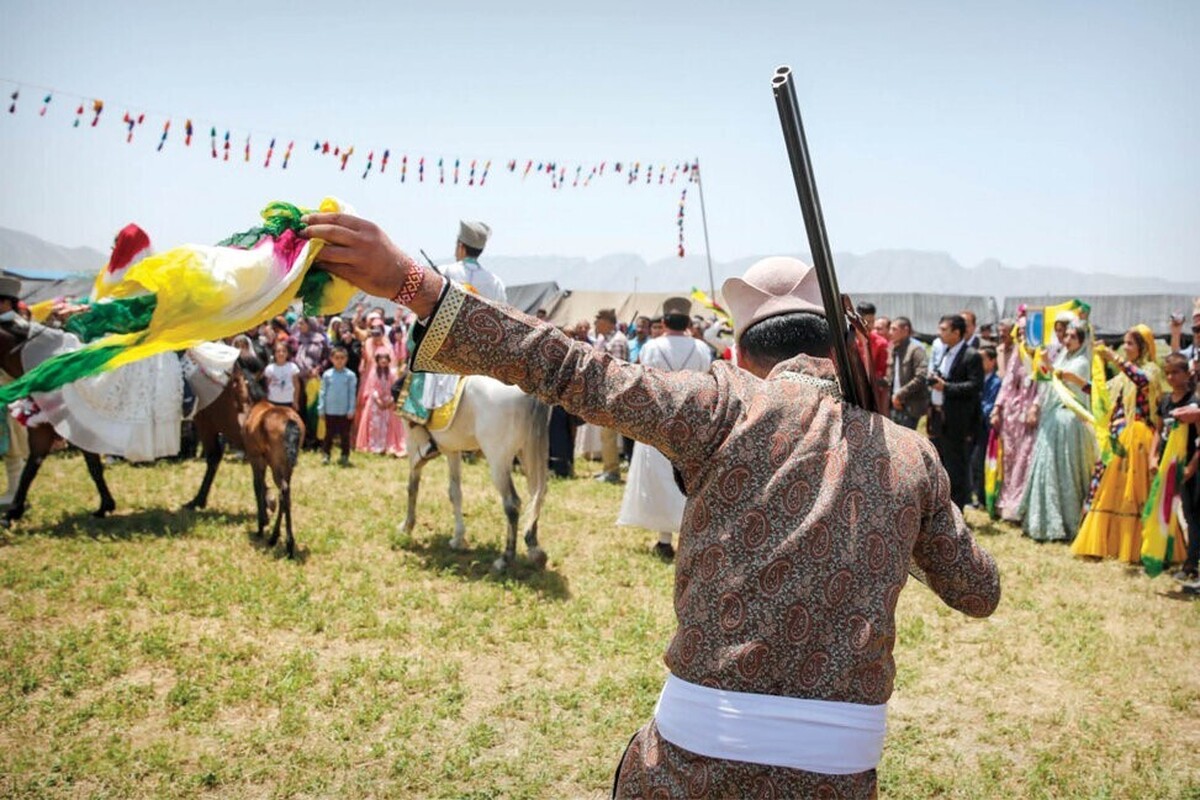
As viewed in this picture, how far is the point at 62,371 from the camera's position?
1891 mm

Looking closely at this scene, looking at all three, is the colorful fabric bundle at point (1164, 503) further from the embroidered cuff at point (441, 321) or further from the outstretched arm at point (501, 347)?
the embroidered cuff at point (441, 321)

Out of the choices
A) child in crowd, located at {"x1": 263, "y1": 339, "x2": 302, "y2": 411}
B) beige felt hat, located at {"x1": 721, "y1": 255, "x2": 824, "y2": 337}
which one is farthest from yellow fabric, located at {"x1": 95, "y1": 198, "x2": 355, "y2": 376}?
child in crowd, located at {"x1": 263, "y1": 339, "x2": 302, "y2": 411}

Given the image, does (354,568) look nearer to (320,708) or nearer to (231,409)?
(320,708)

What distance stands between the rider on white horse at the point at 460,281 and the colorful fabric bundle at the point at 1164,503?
18.4 ft

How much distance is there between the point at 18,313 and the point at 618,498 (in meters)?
6.30

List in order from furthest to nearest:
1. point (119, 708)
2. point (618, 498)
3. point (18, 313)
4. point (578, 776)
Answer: point (618, 498), point (18, 313), point (119, 708), point (578, 776)

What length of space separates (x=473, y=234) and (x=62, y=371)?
203 inches

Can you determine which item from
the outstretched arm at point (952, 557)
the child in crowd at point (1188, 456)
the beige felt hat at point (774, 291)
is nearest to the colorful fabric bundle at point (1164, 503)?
the child in crowd at point (1188, 456)

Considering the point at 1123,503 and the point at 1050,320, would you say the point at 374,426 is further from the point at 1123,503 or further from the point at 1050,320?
the point at 1123,503

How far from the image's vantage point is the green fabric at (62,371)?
5.99ft

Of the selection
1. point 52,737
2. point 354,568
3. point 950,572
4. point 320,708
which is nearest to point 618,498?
point 354,568

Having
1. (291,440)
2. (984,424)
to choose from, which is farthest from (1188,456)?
(291,440)

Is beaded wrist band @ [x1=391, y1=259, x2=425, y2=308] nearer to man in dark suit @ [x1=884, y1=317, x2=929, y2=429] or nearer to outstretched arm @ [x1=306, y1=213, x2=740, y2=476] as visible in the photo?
outstretched arm @ [x1=306, y1=213, x2=740, y2=476]

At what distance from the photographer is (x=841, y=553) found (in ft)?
5.89
